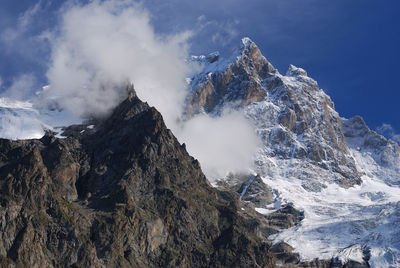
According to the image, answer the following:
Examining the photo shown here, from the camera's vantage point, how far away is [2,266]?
7844 inches
